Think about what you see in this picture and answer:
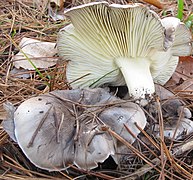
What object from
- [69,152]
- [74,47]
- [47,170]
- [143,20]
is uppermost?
[143,20]

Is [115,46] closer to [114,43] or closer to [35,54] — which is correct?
[114,43]

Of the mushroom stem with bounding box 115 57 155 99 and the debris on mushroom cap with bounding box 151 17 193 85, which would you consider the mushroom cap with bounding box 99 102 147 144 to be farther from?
the debris on mushroom cap with bounding box 151 17 193 85

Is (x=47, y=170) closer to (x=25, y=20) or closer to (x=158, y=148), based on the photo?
(x=158, y=148)

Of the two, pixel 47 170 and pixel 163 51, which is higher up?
pixel 163 51

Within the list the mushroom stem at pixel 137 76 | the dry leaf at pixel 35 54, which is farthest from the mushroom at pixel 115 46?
the dry leaf at pixel 35 54

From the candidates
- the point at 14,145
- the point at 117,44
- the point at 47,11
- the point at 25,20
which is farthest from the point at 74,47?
the point at 47,11

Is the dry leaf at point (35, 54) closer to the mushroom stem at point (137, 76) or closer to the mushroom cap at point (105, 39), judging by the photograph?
the mushroom cap at point (105, 39)

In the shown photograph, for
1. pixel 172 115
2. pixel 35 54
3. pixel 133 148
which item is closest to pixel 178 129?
pixel 172 115
